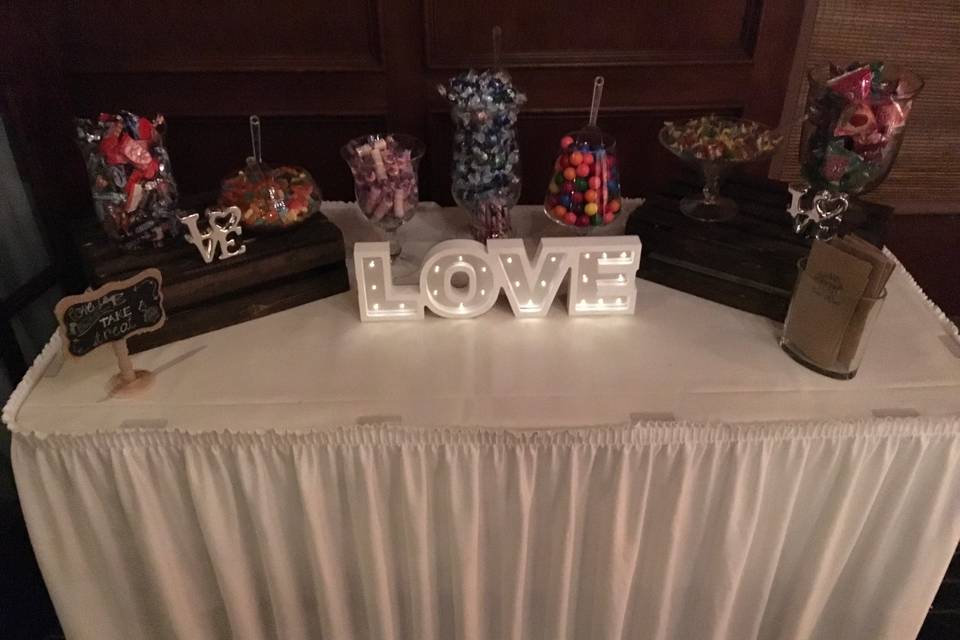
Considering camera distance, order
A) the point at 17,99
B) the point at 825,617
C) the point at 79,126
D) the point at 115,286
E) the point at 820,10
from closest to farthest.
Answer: the point at 115,286, the point at 79,126, the point at 825,617, the point at 17,99, the point at 820,10

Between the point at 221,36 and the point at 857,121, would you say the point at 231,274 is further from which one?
the point at 857,121

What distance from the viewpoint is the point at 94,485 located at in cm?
103

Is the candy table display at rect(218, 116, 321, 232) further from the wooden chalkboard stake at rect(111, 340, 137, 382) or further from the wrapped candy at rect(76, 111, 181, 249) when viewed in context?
the wooden chalkboard stake at rect(111, 340, 137, 382)

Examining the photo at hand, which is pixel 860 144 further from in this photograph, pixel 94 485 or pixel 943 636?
pixel 94 485

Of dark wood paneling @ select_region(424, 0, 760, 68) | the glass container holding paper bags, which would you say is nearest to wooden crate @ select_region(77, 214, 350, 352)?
dark wood paneling @ select_region(424, 0, 760, 68)

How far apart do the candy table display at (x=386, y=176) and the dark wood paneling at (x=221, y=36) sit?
298 millimetres

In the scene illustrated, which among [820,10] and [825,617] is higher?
[820,10]

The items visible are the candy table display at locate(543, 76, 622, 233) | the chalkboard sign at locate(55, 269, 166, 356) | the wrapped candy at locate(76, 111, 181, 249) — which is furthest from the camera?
the candy table display at locate(543, 76, 622, 233)

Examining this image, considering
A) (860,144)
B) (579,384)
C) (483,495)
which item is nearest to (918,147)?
(860,144)

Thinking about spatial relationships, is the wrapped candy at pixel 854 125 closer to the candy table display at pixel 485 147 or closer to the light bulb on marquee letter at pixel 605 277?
the light bulb on marquee letter at pixel 605 277

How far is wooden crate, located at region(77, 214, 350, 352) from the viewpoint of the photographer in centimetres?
111

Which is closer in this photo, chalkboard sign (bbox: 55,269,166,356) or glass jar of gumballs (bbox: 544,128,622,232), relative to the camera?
chalkboard sign (bbox: 55,269,166,356)

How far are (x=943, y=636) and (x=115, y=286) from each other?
161cm

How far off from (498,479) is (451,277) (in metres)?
0.32
